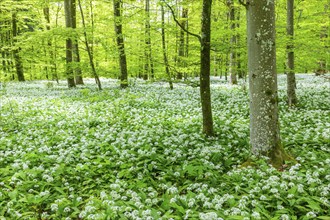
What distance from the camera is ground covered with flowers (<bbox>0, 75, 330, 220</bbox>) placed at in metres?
5.15

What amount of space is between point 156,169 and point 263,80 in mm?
3348

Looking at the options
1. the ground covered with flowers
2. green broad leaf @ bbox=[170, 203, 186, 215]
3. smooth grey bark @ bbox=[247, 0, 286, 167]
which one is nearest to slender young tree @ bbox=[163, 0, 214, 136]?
the ground covered with flowers

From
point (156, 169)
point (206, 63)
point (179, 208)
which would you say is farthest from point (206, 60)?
point (179, 208)

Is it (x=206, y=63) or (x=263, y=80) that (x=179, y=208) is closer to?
(x=263, y=80)

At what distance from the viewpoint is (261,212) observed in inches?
189

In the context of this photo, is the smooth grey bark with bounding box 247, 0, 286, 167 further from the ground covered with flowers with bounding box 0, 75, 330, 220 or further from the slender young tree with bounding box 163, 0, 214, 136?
the slender young tree with bounding box 163, 0, 214, 136

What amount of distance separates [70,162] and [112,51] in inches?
454

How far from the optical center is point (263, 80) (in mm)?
6559

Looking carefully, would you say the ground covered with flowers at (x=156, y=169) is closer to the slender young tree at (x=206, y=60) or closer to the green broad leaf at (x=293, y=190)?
the green broad leaf at (x=293, y=190)

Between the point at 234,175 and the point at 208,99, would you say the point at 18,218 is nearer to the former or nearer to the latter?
the point at 234,175

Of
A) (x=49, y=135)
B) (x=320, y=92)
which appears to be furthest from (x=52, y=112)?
(x=320, y=92)

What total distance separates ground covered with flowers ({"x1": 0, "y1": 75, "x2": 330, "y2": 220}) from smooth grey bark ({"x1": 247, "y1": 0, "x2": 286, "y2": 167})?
514mm

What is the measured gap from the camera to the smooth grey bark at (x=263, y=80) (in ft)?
A: 20.9

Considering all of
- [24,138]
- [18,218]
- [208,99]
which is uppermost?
[208,99]
